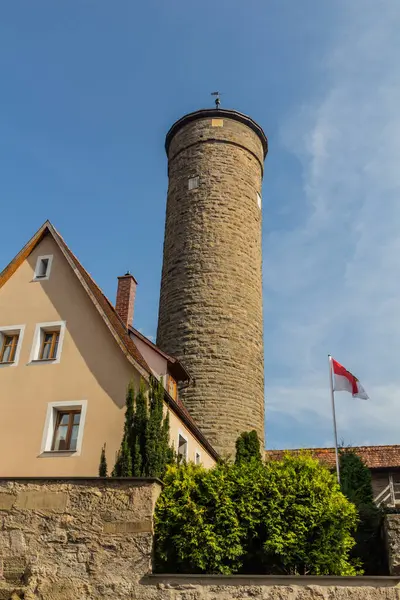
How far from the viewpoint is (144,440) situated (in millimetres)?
11500

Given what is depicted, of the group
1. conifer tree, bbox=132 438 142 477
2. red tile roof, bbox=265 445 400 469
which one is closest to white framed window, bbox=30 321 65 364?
conifer tree, bbox=132 438 142 477

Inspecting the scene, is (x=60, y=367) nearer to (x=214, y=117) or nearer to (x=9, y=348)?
(x=9, y=348)

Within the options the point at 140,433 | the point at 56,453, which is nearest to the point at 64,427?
the point at 56,453

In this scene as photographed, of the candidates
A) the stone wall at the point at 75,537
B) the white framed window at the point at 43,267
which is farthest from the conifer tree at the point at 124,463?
the white framed window at the point at 43,267

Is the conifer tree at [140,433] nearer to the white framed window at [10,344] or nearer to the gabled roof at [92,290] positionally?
the gabled roof at [92,290]

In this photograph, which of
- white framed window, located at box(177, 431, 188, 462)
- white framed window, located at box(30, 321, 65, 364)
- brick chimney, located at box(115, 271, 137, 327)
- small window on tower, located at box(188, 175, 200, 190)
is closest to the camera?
white framed window, located at box(30, 321, 65, 364)

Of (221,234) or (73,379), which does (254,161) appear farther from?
(73,379)

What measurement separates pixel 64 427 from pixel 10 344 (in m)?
2.74

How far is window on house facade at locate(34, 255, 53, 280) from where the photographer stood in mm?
15367

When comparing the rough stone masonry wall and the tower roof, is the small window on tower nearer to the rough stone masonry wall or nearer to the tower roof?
the tower roof

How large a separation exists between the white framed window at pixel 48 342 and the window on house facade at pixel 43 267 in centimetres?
137

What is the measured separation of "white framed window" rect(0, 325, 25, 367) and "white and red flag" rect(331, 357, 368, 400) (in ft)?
29.6

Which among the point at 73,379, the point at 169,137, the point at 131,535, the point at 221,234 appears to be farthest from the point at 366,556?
the point at 169,137

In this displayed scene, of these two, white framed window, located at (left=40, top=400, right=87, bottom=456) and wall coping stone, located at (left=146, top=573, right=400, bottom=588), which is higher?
white framed window, located at (left=40, top=400, right=87, bottom=456)
